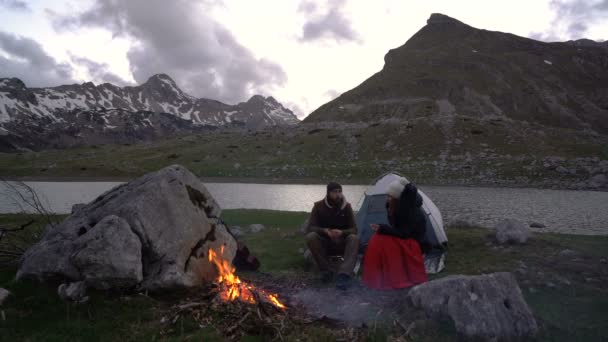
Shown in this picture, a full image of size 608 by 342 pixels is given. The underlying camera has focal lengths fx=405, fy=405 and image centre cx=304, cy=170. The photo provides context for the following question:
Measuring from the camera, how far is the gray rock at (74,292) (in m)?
8.55

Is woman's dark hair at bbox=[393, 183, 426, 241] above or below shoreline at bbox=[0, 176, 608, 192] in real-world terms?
above

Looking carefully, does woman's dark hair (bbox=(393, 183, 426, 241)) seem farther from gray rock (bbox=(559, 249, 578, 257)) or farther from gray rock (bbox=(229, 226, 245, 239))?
gray rock (bbox=(229, 226, 245, 239))

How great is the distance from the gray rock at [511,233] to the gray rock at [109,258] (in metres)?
12.3

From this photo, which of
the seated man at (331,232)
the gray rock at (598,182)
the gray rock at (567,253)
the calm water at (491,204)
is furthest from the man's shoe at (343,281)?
the gray rock at (598,182)

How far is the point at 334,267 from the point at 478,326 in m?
4.89

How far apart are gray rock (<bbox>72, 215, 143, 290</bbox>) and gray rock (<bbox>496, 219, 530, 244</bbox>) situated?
12.3 m

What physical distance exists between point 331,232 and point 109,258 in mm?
5473

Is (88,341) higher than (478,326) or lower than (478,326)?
lower

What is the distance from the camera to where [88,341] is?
7320 millimetres

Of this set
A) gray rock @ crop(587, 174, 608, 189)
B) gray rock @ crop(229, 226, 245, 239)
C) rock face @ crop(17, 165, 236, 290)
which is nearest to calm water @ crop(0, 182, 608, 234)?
gray rock @ crop(587, 174, 608, 189)

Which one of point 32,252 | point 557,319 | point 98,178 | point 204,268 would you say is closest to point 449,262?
point 557,319

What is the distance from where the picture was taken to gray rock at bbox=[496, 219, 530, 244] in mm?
14445

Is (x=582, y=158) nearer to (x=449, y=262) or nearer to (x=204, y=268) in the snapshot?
(x=449, y=262)

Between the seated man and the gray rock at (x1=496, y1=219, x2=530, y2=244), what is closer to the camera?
the seated man
